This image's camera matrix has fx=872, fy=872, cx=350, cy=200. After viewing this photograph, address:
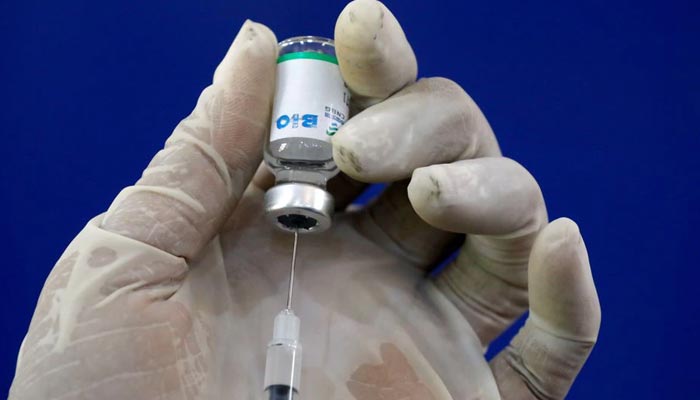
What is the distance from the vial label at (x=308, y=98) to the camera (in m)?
0.93

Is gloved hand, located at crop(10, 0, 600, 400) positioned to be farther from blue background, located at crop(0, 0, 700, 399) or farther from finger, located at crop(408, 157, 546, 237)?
blue background, located at crop(0, 0, 700, 399)

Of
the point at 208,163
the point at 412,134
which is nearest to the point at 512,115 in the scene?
the point at 412,134

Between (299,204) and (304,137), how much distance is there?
0.07 metres

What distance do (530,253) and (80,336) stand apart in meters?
0.48

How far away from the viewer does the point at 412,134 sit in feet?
3.05

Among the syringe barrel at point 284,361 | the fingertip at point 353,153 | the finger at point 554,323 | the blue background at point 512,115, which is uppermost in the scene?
the blue background at point 512,115

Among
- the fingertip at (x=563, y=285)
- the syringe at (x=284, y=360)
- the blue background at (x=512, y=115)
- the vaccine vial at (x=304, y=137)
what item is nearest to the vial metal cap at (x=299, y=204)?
the vaccine vial at (x=304, y=137)

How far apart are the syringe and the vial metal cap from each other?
0.11 metres

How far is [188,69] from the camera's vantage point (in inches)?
56.6

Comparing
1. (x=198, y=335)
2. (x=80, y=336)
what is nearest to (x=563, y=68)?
(x=198, y=335)

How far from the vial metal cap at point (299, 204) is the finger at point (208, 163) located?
45 millimetres

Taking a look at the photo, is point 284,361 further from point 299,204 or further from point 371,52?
point 371,52

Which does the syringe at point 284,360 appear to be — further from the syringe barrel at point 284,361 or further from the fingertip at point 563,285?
the fingertip at point 563,285

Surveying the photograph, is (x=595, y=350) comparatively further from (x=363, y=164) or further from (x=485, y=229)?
(x=363, y=164)
